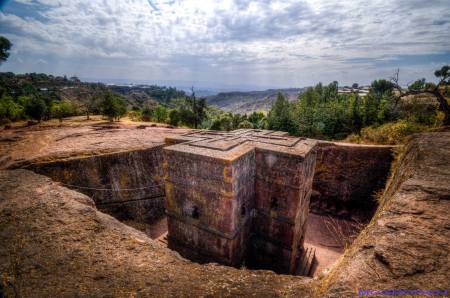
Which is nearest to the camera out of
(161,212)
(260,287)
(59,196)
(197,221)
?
(260,287)

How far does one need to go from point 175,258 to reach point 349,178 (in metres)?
14.1

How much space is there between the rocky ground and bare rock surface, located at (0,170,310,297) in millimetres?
18

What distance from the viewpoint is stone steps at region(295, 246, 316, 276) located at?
31.6 feet

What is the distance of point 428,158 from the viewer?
7.05m

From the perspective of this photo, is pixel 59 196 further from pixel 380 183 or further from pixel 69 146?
pixel 380 183

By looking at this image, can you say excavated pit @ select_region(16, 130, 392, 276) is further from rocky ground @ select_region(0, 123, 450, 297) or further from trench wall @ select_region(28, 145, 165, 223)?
rocky ground @ select_region(0, 123, 450, 297)

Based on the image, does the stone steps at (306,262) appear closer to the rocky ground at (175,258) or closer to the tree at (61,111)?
the rocky ground at (175,258)

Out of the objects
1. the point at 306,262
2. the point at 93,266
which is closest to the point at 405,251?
the point at 93,266

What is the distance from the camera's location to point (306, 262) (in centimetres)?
1010

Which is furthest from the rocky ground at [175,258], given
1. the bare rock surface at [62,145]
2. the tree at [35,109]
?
the tree at [35,109]

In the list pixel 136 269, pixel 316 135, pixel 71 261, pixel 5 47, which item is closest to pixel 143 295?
pixel 136 269

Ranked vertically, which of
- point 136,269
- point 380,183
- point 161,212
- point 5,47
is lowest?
point 161,212

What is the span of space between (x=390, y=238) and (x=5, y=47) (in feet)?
124

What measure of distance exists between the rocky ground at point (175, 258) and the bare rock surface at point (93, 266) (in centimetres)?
2
